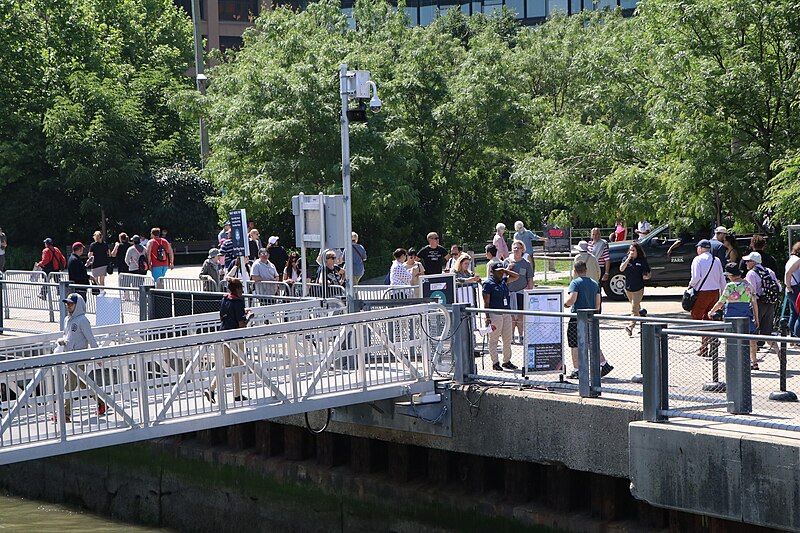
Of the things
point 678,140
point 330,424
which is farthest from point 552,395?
point 678,140

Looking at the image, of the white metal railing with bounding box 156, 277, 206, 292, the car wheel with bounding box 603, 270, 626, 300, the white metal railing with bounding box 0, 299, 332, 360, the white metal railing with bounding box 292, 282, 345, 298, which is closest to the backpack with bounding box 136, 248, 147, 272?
the white metal railing with bounding box 156, 277, 206, 292

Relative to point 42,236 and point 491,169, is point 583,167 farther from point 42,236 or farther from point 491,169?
point 42,236

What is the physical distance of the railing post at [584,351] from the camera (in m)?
12.8

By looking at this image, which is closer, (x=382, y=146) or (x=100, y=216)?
(x=382, y=146)

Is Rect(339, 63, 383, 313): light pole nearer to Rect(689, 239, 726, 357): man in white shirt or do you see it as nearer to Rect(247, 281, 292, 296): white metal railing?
Rect(247, 281, 292, 296): white metal railing

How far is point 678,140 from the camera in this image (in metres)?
22.0

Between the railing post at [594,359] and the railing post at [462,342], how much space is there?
5.74 feet

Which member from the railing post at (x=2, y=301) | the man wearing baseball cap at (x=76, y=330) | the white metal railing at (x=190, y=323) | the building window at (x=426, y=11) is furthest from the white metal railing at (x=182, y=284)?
the building window at (x=426, y=11)

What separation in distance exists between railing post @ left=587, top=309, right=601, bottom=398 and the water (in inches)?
325

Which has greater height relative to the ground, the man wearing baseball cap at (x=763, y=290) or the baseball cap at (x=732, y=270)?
the baseball cap at (x=732, y=270)

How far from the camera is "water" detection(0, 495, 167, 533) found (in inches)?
737

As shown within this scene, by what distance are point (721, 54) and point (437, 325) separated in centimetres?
1047

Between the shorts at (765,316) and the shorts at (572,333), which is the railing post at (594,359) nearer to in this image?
the shorts at (572,333)


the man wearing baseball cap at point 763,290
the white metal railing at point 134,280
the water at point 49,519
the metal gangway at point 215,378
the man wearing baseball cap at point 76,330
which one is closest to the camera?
the metal gangway at point 215,378
